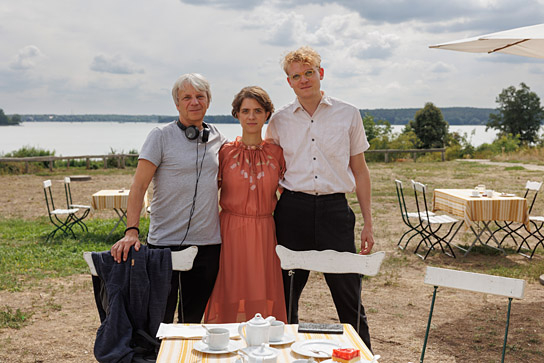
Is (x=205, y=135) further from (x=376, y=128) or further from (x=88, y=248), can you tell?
(x=376, y=128)

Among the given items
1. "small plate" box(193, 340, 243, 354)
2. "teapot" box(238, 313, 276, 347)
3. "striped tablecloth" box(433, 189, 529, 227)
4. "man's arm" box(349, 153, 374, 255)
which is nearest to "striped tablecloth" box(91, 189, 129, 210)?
"striped tablecloth" box(433, 189, 529, 227)

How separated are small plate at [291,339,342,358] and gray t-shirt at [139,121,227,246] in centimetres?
106

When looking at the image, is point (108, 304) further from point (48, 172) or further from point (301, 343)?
point (48, 172)

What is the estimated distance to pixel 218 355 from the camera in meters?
2.20

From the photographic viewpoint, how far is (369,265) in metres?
2.98

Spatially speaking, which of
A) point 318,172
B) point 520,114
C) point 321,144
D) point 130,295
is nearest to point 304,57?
point 321,144

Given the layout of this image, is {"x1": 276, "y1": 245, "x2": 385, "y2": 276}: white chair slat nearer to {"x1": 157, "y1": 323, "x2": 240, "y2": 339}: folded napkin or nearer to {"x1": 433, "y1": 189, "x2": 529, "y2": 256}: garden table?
{"x1": 157, "y1": 323, "x2": 240, "y2": 339}: folded napkin

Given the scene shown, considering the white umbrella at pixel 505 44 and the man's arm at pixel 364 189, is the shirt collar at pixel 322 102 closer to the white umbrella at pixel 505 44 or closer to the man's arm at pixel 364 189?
the man's arm at pixel 364 189

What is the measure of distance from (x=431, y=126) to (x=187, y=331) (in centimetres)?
3867

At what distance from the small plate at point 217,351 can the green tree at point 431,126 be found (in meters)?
38.3

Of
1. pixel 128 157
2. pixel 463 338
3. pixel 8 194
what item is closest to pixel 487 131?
pixel 128 157

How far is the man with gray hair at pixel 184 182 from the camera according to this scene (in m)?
3.07

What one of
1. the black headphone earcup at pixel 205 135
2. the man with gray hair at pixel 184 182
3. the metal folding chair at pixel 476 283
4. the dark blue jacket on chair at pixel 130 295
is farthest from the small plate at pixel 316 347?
the black headphone earcup at pixel 205 135

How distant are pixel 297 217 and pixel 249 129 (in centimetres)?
58
